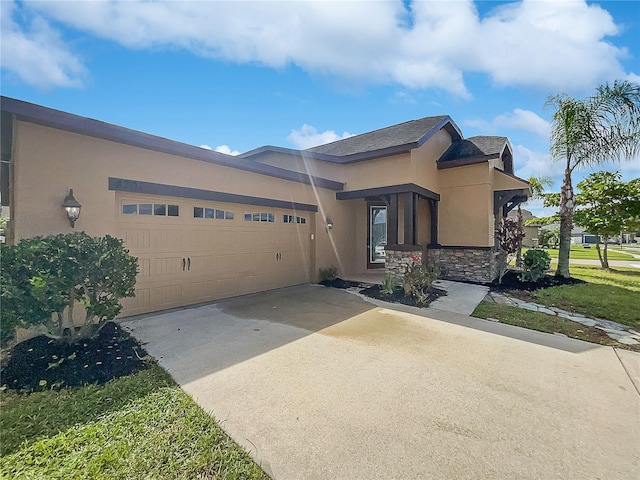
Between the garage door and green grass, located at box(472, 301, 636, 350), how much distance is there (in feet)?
18.2

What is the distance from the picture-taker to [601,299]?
8.17 m

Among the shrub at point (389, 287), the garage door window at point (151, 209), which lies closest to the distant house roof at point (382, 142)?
the shrub at point (389, 287)

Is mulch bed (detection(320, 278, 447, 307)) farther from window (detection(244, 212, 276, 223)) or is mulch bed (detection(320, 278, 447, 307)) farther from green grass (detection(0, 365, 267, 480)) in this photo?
green grass (detection(0, 365, 267, 480))

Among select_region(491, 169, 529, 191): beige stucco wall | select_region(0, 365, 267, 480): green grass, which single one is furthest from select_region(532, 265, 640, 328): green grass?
select_region(0, 365, 267, 480): green grass

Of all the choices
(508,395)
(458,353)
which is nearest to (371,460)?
(508,395)

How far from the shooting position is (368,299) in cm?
805

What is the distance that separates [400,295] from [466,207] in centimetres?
524

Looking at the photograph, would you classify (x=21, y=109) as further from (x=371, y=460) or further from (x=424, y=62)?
(x=424, y=62)

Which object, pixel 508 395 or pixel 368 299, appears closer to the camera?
pixel 508 395

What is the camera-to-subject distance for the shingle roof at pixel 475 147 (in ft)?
36.2

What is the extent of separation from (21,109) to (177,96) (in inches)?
188

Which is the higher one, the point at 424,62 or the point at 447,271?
the point at 424,62

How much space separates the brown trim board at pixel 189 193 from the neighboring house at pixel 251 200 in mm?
25

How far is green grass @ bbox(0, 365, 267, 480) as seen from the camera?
2.26 metres
